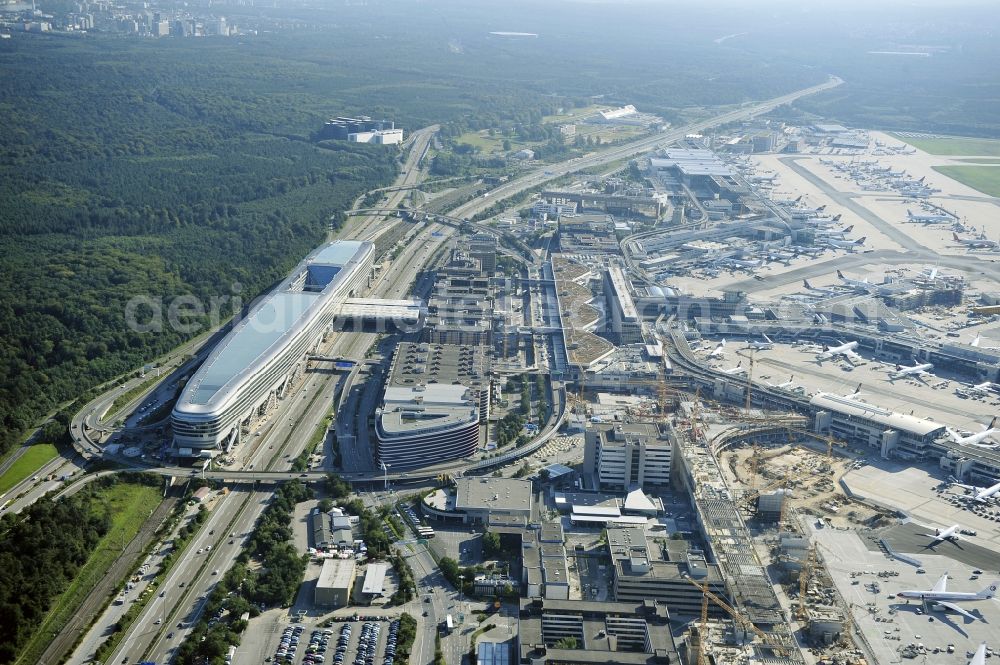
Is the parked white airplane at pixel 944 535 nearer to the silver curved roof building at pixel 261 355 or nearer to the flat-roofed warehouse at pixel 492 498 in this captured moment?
the flat-roofed warehouse at pixel 492 498

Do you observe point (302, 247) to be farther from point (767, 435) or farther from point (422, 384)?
point (767, 435)

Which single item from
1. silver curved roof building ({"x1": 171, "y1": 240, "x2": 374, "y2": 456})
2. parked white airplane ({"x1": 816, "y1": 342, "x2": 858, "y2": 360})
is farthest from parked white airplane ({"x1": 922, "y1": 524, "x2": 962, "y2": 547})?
silver curved roof building ({"x1": 171, "y1": 240, "x2": 374, "y2": 456})

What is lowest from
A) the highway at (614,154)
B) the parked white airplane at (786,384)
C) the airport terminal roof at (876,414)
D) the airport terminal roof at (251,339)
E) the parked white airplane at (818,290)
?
the parked white airplane at (786,384)

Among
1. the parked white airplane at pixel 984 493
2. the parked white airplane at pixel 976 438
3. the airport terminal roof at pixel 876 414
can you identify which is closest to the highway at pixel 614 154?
the airport terminal roof at pixel 876 414

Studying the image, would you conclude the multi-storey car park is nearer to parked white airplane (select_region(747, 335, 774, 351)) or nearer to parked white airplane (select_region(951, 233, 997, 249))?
parked white airplane (select_region(747, 335, 774, 351))

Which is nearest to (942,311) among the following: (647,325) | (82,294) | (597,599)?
(647,325)

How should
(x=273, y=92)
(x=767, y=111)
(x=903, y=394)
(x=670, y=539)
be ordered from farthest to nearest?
(x=767, y=111) → (x=273, y=92) → (x=903, y=394) → (x=670, y=539)

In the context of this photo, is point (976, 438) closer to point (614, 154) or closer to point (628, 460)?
point (628, 460)
